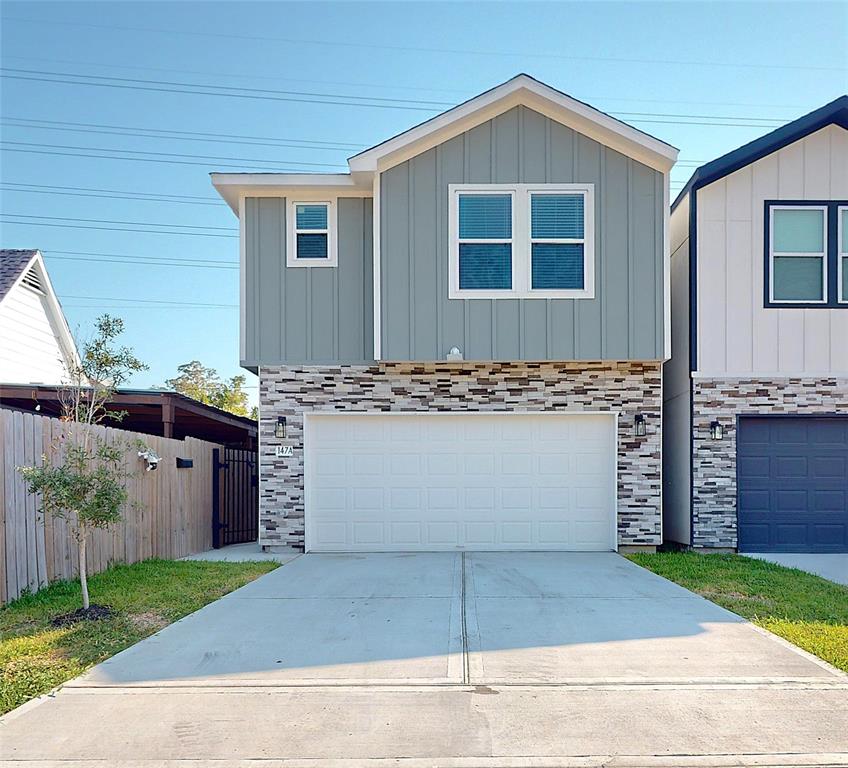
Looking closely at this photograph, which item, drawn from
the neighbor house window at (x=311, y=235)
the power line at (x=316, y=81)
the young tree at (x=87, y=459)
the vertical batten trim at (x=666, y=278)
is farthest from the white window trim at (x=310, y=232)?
the power line at (x=316, y=81)

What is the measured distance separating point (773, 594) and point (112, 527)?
7544 mm

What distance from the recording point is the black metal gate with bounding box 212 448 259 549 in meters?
13.3

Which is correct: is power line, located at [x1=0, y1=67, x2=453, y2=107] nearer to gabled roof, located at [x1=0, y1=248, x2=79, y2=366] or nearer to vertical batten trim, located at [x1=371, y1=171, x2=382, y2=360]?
gabled roof, located at [x1=0, y1=248, x2=79, y2=366]

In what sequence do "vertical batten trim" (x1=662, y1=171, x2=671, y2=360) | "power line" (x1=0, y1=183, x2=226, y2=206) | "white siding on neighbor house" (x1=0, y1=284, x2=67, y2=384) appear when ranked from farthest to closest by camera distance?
1. "power line" (x1=0, y1=183, x2=226, y2=206)
2. "white siding on neighbor house" (x1=0, y1=284, x2=67, y2=384)
3. "vertical batten trim" (x1=662, y1=171, x2=671, y2=360)

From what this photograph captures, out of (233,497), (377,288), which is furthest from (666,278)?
(233,497)

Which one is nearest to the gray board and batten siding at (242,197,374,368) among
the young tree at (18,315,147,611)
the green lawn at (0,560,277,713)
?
the young tree at (18,315,147,611)

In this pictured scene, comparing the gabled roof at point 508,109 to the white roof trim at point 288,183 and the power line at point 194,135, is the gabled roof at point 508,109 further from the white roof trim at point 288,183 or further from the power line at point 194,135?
the power line at point 194,135

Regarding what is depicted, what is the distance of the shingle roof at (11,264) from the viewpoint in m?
18.2

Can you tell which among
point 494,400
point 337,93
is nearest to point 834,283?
point 494,400

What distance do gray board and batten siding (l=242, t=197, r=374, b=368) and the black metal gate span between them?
8.20 ft

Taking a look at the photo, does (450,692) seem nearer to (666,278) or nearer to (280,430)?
(280,430)

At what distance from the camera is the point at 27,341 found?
19.2 metres

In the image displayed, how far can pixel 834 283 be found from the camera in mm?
Result: 11531

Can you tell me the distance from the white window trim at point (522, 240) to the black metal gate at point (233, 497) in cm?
522
